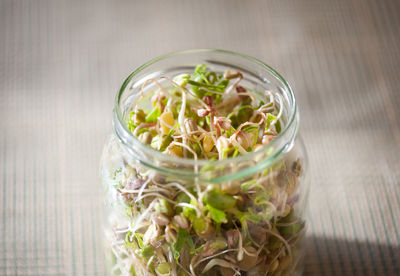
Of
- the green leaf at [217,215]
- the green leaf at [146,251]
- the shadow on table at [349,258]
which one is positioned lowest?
the shadow on table at [349,258]

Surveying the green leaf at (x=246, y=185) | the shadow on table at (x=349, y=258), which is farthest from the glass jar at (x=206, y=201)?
the shadow on table at (x=349, y=258)

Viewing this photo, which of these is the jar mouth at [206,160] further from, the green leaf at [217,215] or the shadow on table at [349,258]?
the shadow on table at [349,258]

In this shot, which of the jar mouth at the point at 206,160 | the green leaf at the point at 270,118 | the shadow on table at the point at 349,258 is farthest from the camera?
the shadow on table at the point at 349,258

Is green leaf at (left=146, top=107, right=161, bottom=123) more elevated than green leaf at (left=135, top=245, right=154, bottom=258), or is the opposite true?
green leaf at (left=146, top=107, right=161, bottom=123)

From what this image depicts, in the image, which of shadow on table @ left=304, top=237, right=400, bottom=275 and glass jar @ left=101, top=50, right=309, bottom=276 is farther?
shadow on table @ left=304, top=237, right=400, bottom=275

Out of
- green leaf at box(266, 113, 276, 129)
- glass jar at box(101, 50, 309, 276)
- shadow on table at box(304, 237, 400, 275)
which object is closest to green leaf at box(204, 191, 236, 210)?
glass jar at box(101, 50, 309, 276)

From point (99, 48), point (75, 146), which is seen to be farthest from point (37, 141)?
point (99, 48)

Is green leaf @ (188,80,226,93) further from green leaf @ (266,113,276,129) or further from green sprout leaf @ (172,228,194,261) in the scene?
green sprout leaf @ (172,228,194,261)

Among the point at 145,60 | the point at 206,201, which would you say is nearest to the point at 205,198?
the point at 206,201
